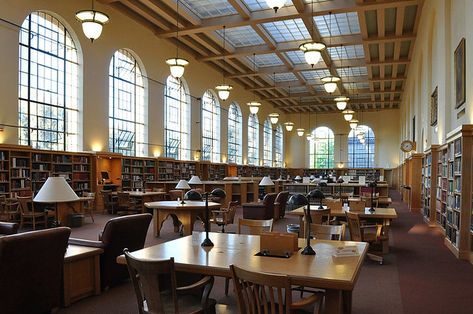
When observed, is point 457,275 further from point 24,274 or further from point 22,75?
point 22,75

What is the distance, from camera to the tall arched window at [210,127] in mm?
20125

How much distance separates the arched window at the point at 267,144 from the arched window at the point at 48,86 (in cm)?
1704

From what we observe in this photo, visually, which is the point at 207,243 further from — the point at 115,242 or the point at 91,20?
the point at 91,20

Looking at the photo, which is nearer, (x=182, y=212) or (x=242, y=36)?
(x=182, y=212)

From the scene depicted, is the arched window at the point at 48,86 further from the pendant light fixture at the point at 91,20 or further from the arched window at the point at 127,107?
the pendant light fixture at the point at 91,20

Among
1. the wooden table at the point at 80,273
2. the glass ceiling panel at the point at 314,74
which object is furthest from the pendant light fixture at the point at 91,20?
the glass ceiling panel at the point at 314,74

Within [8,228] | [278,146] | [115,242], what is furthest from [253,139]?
[8,228]

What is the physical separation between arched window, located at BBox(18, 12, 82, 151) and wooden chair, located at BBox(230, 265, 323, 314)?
10.3m

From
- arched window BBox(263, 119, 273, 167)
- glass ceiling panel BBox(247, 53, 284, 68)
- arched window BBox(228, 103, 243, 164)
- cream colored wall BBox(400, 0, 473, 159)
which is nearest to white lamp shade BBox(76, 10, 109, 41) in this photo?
cream colored wall BBox(400, 0, 473, 159)

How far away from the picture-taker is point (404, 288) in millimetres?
4844

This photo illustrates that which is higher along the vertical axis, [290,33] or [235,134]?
[290,33]

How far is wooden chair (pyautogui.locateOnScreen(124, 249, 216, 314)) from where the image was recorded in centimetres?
261

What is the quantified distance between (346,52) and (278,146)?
14.4 metres

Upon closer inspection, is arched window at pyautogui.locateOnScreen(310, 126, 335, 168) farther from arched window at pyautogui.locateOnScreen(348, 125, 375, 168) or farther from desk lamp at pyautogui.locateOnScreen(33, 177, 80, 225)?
desk lamp at pyautogui.locateOnScreen(33, 177, 80, 225)
